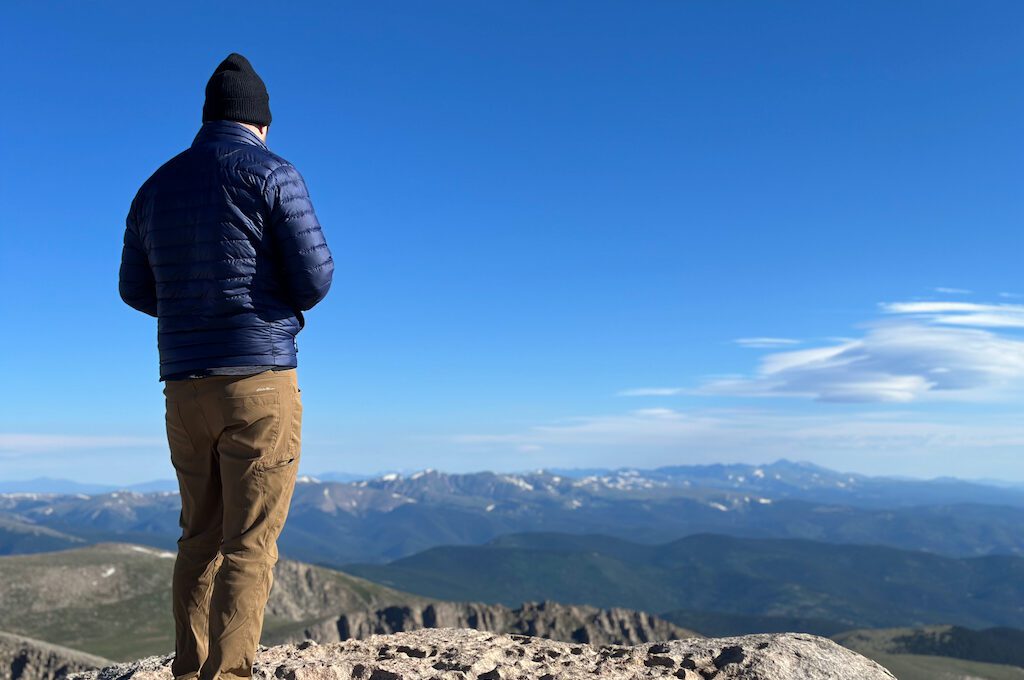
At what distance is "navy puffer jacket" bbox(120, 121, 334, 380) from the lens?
5.71 metres

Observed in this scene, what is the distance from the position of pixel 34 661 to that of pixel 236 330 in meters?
75.3

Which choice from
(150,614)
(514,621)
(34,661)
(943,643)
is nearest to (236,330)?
(34,661)

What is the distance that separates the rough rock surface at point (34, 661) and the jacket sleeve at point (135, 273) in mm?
69379

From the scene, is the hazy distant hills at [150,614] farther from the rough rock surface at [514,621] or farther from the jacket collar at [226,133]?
the jacket collar at [226,133]

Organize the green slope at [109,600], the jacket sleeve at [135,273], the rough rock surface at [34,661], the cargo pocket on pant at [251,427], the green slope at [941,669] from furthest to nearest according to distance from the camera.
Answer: the green slope at [109,600], the green slope at [941,669], the rough rock surface at [34,661], the jacket sleeve at [135,273], the cargo pocket on pant at [251,427]

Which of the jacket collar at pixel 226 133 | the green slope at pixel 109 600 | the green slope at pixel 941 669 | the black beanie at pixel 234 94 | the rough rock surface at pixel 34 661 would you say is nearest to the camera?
the jacket collar at pixel 226 133

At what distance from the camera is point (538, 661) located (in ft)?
30.6

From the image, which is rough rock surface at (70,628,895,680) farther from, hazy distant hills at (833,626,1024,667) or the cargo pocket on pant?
hazy distant hills at (833,626,1024,667)

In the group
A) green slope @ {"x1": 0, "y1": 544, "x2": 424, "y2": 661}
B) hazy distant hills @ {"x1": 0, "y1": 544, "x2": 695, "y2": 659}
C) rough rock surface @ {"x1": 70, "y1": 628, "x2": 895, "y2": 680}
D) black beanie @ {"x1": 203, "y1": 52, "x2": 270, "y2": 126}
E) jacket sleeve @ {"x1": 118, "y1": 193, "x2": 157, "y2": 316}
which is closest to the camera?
black beanie @ {"x1": 203, "y1": 52, "x2": 270, "y2": 126}

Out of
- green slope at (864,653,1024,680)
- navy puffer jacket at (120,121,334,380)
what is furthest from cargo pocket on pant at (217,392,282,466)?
green slope at (864,653,1024,680)

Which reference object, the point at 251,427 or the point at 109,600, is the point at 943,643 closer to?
the point at 109,600

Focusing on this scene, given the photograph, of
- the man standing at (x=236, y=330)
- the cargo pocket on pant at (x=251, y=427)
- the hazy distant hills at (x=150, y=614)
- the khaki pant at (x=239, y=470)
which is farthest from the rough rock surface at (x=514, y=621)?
the cargo pocket on pant at (x=251, y=427)

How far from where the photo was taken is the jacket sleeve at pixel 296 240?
578 cm

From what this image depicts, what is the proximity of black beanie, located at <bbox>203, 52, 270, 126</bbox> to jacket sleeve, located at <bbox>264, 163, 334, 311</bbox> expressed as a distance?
0.78m
